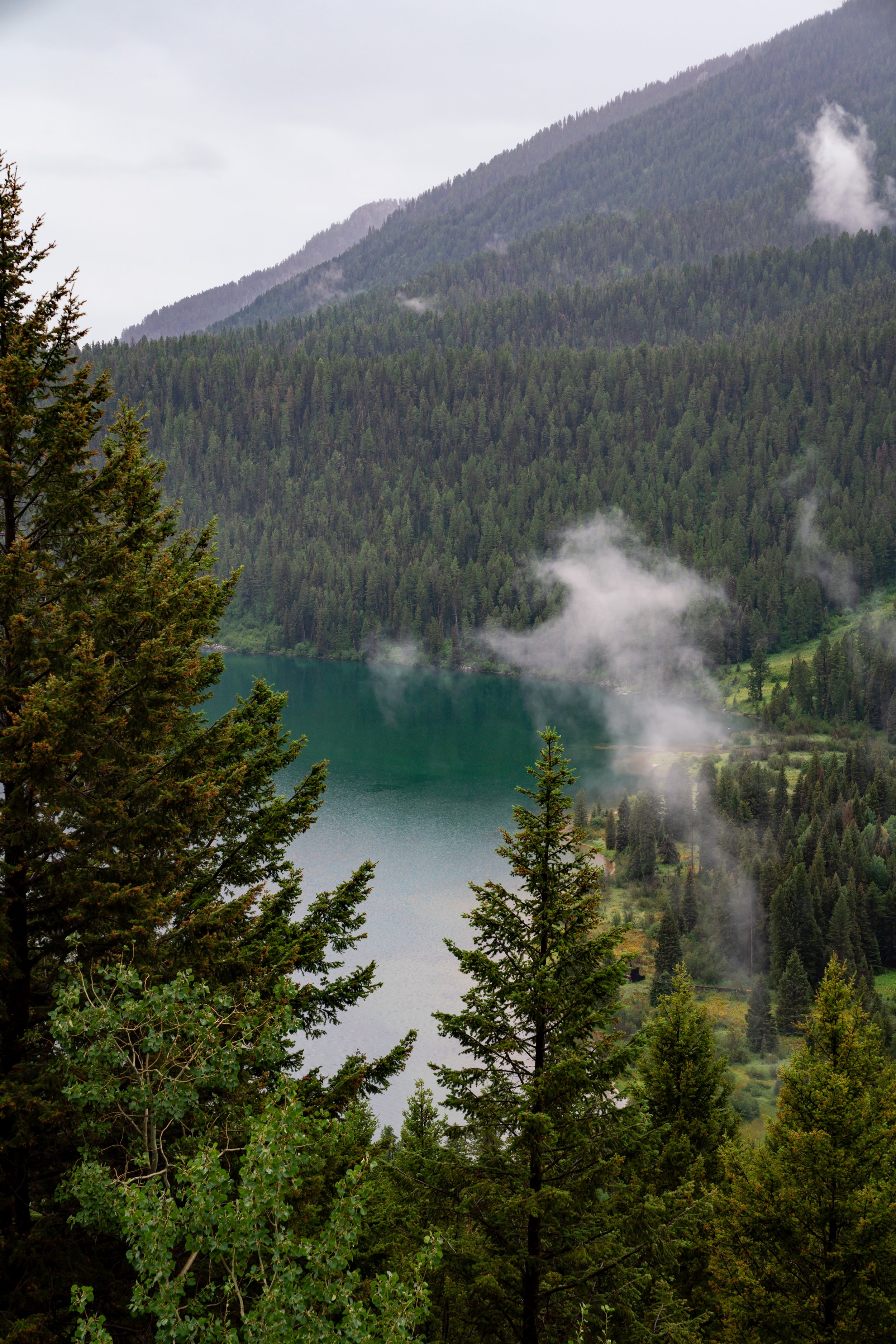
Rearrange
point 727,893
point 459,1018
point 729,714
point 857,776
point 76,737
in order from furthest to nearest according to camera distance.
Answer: point 729,714, point 857,776, point 727,893, point 459,1018, point 76,737

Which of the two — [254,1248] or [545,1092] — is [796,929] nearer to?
[545,1092]

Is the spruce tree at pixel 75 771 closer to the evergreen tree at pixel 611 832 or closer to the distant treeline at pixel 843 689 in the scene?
the evergreen tree at pixel 611 832

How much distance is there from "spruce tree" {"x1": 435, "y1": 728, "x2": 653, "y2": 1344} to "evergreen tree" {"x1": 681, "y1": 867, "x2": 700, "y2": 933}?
182 ft

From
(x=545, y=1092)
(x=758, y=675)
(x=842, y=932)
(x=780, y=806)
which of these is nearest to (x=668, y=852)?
(x=780, y=806)

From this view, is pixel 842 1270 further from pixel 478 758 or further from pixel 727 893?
pixel 478 758

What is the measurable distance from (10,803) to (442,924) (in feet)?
204

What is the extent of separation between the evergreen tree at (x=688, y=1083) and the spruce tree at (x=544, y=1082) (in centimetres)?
1108

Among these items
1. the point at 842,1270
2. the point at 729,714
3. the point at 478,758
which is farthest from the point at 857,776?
the point at 842,1270

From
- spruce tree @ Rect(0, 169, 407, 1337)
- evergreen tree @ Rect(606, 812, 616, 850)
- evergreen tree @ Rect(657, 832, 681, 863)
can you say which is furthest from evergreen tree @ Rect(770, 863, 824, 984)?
spruce tree @ Rect(0, 169, 407, 1337)

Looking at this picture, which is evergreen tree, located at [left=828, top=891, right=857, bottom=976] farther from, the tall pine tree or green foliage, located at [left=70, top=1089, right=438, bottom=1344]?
green foliage, located at [left=70, top=1089, right=438, bottom=1344]

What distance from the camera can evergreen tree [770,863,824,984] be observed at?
61.5 m

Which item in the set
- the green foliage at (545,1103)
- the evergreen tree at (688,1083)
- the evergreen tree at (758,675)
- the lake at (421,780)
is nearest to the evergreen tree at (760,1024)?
the lake at (421,780)

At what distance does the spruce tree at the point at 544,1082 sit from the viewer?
13.1m

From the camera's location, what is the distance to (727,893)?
69.4 meters
